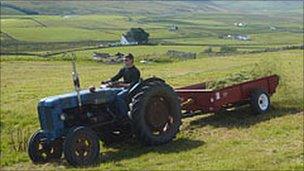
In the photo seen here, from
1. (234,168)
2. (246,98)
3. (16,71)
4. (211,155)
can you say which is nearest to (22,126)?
(246,98)

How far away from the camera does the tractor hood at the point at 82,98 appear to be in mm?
12962

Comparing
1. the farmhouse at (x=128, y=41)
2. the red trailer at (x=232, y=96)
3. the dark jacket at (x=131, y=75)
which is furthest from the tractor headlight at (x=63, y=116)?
the farmhouse at (x=128, y=41)

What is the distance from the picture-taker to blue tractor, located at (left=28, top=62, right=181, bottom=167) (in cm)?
1288

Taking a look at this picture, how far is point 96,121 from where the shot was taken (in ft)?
45.0

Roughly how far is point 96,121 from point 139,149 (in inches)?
45.2

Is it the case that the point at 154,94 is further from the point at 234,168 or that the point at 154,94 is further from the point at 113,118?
the point at 234,168

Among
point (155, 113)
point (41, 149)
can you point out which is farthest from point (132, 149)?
point (41, 149)

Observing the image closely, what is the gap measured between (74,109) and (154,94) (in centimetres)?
185

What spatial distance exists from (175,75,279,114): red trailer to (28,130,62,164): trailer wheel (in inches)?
150

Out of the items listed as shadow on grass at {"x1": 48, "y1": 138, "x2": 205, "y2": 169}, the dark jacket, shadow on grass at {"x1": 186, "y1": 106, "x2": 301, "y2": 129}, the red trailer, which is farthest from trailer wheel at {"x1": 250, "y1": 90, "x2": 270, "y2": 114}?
the dark jacket

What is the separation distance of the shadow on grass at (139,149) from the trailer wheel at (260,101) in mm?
2915

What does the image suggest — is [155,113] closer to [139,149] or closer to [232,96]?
[139,149]

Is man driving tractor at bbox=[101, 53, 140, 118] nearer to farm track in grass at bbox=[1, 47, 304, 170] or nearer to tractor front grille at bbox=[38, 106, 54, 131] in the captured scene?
farm track in grass at bbox=[1, 47, 304, 170]

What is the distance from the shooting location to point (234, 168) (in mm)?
11383
